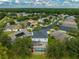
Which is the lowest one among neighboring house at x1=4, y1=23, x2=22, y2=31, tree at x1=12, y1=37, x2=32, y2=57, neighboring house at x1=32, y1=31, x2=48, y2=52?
neighboring house at x1=4, y1=23, x2=22, y2=31

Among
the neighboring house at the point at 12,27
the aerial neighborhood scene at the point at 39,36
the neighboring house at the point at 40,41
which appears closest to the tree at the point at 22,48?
the aerial neighborhood scene at the point at 39,36

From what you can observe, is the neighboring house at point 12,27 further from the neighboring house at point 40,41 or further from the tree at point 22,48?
the tree at point 22,48

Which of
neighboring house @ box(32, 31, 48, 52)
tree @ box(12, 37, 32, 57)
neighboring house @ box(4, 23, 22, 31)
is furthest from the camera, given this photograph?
neighboring house @ box(4, 23, 22, 31)

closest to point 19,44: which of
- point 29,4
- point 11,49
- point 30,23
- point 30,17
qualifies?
point 11,49

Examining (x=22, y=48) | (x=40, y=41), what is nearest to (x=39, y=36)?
(x=40, y=41)

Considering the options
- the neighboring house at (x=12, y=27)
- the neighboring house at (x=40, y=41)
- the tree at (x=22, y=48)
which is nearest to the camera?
the tree at (x=22, y=48)

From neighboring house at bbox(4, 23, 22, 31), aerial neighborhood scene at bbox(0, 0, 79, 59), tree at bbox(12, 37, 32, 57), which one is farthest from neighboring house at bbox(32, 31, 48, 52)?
neighboring house at bbox(4, 23, 22, 31)

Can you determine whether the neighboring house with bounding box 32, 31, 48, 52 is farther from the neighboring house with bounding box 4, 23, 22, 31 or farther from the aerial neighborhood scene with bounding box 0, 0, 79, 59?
the neighboring house with bounding box 4, 23, 22, 31

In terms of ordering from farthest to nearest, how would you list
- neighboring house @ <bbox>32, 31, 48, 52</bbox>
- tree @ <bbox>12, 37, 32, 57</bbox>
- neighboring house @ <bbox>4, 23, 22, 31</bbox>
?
neighboring house @ <bbox>4, 23, 22, 31</bbox> → neighboring house @ <bbox>32, 31, 48, 52</bbox> → tree @ <bbox>12, 37, 32, 57</bbox>

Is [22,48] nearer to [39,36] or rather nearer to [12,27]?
[39,36]
